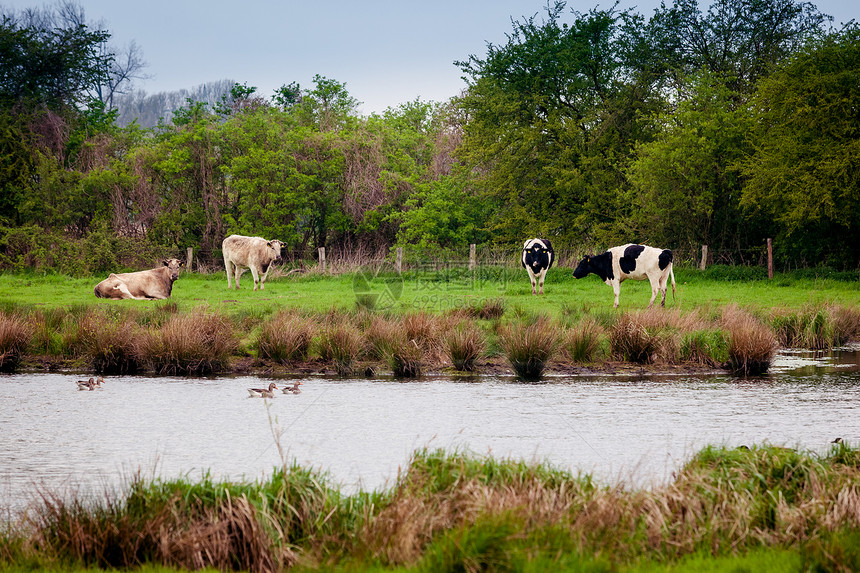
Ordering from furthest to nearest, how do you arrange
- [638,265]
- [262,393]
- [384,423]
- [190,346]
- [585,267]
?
[585,267] → [638,265] → [190,346] → [262,393] → [384,423]

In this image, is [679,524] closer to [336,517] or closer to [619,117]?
[336,517]

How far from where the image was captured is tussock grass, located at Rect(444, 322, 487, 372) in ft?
57.3

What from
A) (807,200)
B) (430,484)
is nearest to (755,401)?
(430,484)

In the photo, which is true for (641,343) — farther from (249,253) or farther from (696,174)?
(696,174)

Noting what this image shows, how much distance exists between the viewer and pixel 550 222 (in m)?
42.8

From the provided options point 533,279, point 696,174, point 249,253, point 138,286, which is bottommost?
point 138,286

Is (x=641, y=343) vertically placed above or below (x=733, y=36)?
below

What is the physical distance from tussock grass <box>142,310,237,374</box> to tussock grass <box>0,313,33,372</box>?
270 cm

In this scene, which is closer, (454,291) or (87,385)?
(87,385)

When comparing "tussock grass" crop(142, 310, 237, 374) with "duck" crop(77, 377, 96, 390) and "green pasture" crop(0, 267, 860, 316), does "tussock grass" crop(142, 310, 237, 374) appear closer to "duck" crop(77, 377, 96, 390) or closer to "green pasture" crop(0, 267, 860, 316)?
"duck" crop(77, 377, 96, 390)

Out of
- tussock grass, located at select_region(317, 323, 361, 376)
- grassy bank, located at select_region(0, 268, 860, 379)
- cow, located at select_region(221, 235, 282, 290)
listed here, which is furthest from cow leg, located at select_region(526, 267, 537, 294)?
tussock grass, located at select_region(317, 323, 361, 376)

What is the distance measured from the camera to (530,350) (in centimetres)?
1714

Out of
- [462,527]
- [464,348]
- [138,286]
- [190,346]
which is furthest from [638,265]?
[462,527]

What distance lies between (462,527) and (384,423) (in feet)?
21.1
